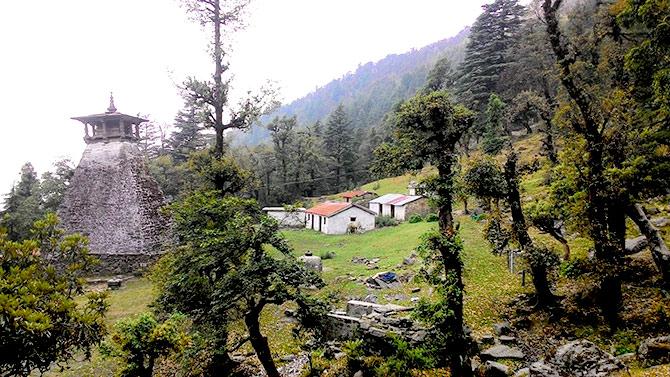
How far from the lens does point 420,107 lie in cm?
1055

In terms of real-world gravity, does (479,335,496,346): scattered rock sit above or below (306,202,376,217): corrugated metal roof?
below

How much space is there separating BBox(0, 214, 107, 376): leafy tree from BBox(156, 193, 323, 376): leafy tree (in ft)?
12.3

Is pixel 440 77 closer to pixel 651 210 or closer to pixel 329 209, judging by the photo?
pixel 329 209

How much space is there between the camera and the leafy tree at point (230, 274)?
10.8 m

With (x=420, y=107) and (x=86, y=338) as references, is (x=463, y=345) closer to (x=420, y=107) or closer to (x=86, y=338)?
(x=420, y=107)

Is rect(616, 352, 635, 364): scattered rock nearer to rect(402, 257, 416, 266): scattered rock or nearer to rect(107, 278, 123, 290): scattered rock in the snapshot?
rect(402, 257, 416, 266): scattered rock

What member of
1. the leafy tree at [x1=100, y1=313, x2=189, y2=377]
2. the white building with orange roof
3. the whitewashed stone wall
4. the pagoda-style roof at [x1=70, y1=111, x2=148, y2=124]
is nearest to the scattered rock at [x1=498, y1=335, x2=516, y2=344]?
the leafy tree at [x1=100, y1=313, x2=189, y2=377]

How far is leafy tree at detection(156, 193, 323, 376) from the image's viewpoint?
10766 millimetres

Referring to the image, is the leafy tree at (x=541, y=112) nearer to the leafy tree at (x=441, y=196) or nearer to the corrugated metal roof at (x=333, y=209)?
the leafy tree at (x=441, y=196)

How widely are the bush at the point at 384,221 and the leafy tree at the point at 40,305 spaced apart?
36323mm

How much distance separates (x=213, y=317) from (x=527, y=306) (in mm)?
10711

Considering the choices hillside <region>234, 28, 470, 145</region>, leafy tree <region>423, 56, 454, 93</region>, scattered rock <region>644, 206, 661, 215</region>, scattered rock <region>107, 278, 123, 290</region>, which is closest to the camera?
scattered rock <region>644, 206, 661, 215</region>

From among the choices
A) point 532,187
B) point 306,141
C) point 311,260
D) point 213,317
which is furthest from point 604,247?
point 306,141

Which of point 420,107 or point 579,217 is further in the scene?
point 579,217
